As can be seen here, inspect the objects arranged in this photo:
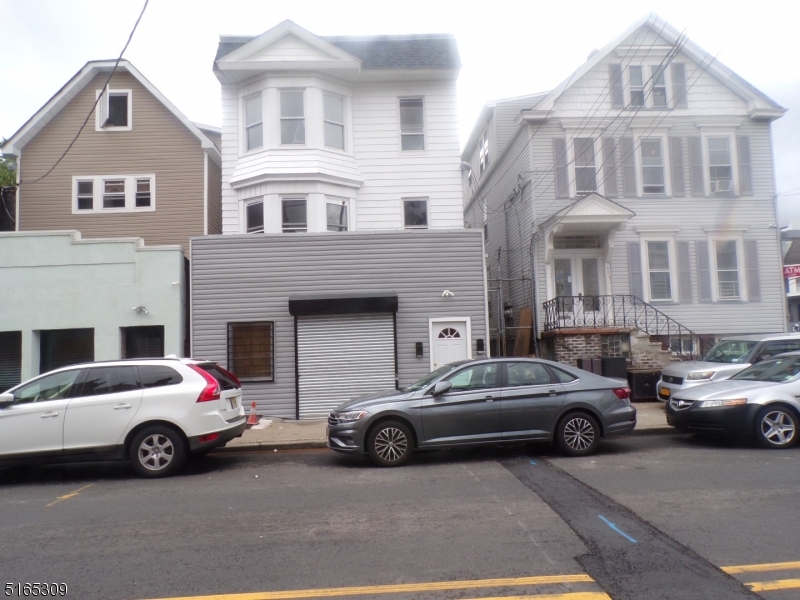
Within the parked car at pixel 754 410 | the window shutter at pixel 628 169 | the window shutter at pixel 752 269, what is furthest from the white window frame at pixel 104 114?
the window shutter at pixel 752 269

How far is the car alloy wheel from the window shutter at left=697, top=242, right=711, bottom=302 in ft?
30.7

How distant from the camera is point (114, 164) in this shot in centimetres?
1809

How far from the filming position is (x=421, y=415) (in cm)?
936

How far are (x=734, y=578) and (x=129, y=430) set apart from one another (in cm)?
757

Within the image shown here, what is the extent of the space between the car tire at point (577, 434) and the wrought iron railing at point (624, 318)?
7.78m

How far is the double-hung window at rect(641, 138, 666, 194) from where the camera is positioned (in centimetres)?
1891

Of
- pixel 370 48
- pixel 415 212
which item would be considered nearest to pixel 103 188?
pixel 370 48

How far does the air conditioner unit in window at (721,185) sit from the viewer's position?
1892cm

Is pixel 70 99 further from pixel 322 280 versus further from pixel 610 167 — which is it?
pixel 610 167

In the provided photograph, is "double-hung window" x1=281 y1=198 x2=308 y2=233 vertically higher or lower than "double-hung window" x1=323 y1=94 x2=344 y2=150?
lower

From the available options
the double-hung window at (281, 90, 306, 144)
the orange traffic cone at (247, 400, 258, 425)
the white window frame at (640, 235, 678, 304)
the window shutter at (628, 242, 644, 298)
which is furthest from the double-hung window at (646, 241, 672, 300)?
the orange traffic cone at (247, 400, 258, 425)

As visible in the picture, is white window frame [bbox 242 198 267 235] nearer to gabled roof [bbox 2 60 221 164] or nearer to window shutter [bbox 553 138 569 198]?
gabled roof [bbox 2 60 221 164]

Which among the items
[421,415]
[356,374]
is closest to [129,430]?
[421,415]

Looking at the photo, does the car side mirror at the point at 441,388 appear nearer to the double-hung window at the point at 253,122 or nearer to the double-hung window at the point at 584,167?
the double-hung window at the point at 253,122
